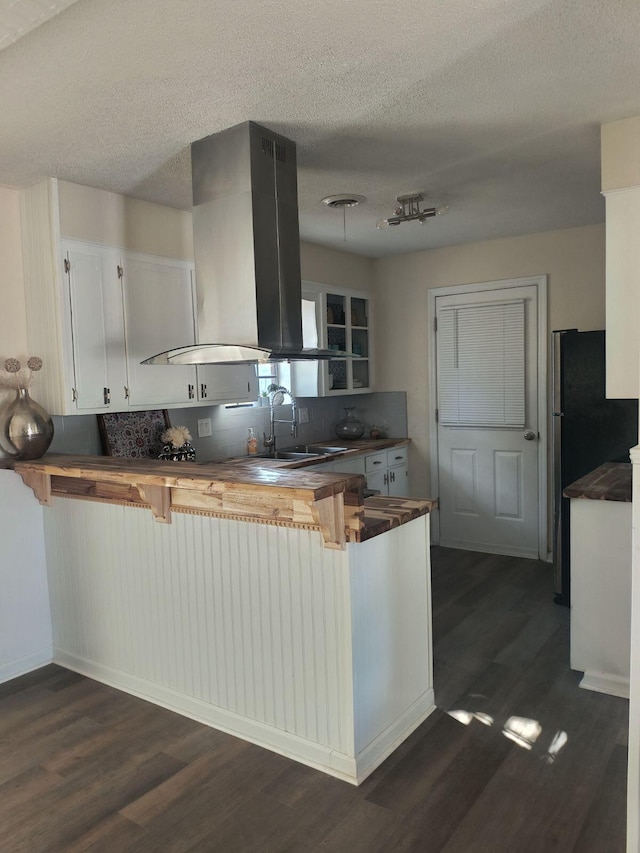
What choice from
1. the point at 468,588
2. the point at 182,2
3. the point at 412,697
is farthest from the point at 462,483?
the point at 182,2

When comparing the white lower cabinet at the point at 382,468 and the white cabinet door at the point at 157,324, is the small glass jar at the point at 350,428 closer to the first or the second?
the white lower cabinet at the point at 382,468

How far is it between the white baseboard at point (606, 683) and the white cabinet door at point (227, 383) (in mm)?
2415

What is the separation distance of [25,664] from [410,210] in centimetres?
321

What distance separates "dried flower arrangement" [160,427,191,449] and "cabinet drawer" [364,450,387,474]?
5.03 ft

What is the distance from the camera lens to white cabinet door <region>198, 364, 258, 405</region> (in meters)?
3.73

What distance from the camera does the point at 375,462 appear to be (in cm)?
486

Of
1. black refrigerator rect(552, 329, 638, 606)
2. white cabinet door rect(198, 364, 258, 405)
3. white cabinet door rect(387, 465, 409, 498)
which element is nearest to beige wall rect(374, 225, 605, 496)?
white cabinet door rect(387, 465, 409, 498)

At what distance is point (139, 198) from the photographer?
3.38m

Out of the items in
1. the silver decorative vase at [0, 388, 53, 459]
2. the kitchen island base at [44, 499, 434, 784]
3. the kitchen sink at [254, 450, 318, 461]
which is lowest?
the kitchen island base at [44, 499, 434, 784]

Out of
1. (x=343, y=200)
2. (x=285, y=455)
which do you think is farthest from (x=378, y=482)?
(x=343, y=200)

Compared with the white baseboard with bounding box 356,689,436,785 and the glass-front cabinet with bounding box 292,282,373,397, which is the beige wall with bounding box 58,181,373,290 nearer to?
the glass-front cabinet with bounding box 292,282,373,397

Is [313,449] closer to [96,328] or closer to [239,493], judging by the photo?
[96,328]

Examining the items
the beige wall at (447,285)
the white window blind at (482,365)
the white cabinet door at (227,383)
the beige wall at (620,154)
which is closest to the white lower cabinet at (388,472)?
the beige wall at (447,285)

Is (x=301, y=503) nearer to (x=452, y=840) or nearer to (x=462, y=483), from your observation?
(x=452, y=840)
